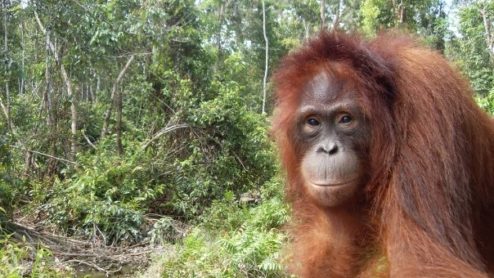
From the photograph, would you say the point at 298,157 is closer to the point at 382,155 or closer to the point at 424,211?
the point at 382,155

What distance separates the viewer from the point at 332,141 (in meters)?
2.70

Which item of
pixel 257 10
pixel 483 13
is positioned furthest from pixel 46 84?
pixel 257 10

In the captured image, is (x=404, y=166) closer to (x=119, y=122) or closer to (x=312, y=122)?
(x=312, y=122)

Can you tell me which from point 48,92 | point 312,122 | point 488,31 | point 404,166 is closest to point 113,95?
point 48,92

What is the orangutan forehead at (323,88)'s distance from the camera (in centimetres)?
279

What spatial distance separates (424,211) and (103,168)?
8366 mm

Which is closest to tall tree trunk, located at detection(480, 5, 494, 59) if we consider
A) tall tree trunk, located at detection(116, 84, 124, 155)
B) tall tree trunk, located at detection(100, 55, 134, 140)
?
tall tree trunk, located at detection(100, 55, 134, 140)

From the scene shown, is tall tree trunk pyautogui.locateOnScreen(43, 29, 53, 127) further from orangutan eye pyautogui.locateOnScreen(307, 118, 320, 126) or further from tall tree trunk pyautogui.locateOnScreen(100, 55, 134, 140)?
orangutan eye pyautogui.locateOnScreen(307, 118, 320, 126)

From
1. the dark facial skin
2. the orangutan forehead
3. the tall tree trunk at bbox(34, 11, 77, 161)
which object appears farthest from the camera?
the tall tree trunk at bbox(34, 11, 77, 161)

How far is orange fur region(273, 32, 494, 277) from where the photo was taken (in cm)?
242

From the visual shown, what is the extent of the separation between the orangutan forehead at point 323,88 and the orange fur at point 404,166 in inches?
1.4

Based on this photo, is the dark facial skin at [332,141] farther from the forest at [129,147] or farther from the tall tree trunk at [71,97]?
the tall tree trunk at [71,97]

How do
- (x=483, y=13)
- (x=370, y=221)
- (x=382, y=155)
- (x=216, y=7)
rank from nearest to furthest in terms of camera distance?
(x=382, y=155) < (x=370, y=221) < (x=483, y=13) < (x=216, y=7)

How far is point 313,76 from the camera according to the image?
289 cm
